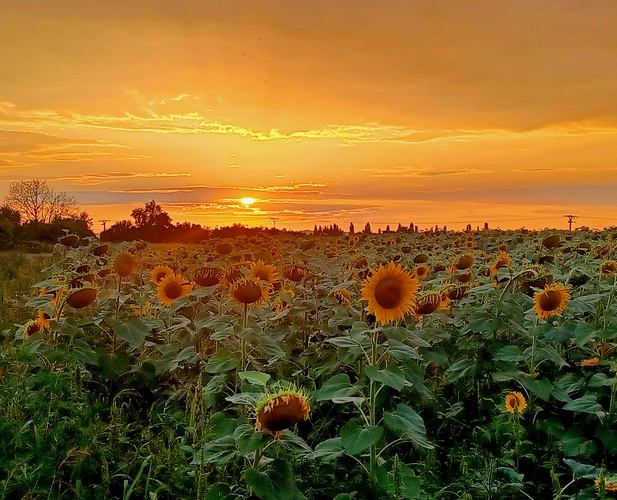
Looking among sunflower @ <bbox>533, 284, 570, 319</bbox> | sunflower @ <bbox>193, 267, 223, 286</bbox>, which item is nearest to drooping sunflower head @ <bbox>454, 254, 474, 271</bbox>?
sunflower @ <bbox>533, 284, 570, 319</bbox>

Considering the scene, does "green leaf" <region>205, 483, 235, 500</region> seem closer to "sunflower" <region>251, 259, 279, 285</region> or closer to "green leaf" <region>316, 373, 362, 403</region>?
"green leaf" <region>316, 373, 362, 403</region>

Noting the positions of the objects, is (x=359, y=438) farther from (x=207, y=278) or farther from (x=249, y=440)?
(x=207, y=278)

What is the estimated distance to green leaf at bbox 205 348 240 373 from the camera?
3.56 meters

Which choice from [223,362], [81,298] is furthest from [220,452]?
[81,298]

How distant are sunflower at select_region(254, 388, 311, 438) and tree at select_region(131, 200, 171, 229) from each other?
71.2 ft

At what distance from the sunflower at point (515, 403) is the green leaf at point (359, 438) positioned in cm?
137

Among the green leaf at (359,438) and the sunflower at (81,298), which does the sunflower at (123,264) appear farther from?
the green leaf at (359,438)

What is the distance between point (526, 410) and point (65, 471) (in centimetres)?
284

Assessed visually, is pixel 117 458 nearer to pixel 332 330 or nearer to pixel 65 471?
pixel 65 471

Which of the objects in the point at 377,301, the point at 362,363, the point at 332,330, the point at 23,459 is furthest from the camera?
the point at 332,330

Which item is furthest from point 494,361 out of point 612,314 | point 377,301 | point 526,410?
point 377,301

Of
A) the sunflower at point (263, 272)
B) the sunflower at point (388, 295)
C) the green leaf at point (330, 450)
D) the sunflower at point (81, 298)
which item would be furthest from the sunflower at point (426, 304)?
the sunflower at point (81, 298)

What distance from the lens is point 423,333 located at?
13.9 feet

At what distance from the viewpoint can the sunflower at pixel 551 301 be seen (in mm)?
4105
